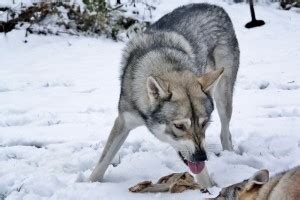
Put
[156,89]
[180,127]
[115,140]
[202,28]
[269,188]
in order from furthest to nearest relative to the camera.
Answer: [202,28] < [115,140] < [156,89] < [180,127] < [269,188]

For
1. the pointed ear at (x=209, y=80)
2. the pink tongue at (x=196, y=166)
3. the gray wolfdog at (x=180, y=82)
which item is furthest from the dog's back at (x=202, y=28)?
→ the pink tongue at (x=196, y=166)

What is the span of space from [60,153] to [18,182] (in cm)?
94

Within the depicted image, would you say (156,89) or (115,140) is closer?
(156,89)

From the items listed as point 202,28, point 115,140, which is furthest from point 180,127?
point 202,28

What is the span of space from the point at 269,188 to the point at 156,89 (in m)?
1.79

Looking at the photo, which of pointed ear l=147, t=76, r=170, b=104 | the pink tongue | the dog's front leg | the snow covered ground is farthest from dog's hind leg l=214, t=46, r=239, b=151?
pointed ear l=147, t=76, r=170, b=104

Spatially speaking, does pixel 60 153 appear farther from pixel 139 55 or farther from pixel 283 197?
pixel 283 197

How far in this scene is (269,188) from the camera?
107 inches

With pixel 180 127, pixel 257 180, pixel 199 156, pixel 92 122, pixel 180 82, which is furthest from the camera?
pixel 92 122

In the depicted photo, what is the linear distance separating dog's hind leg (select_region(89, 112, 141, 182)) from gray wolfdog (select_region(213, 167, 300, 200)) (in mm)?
1872

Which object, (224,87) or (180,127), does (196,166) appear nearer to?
(180,127)

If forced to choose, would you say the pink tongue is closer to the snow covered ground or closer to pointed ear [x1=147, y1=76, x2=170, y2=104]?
the snow covered ground

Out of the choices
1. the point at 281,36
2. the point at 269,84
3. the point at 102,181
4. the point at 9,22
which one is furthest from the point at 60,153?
the point at 281,36

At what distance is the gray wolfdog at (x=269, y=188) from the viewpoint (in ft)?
8.30
